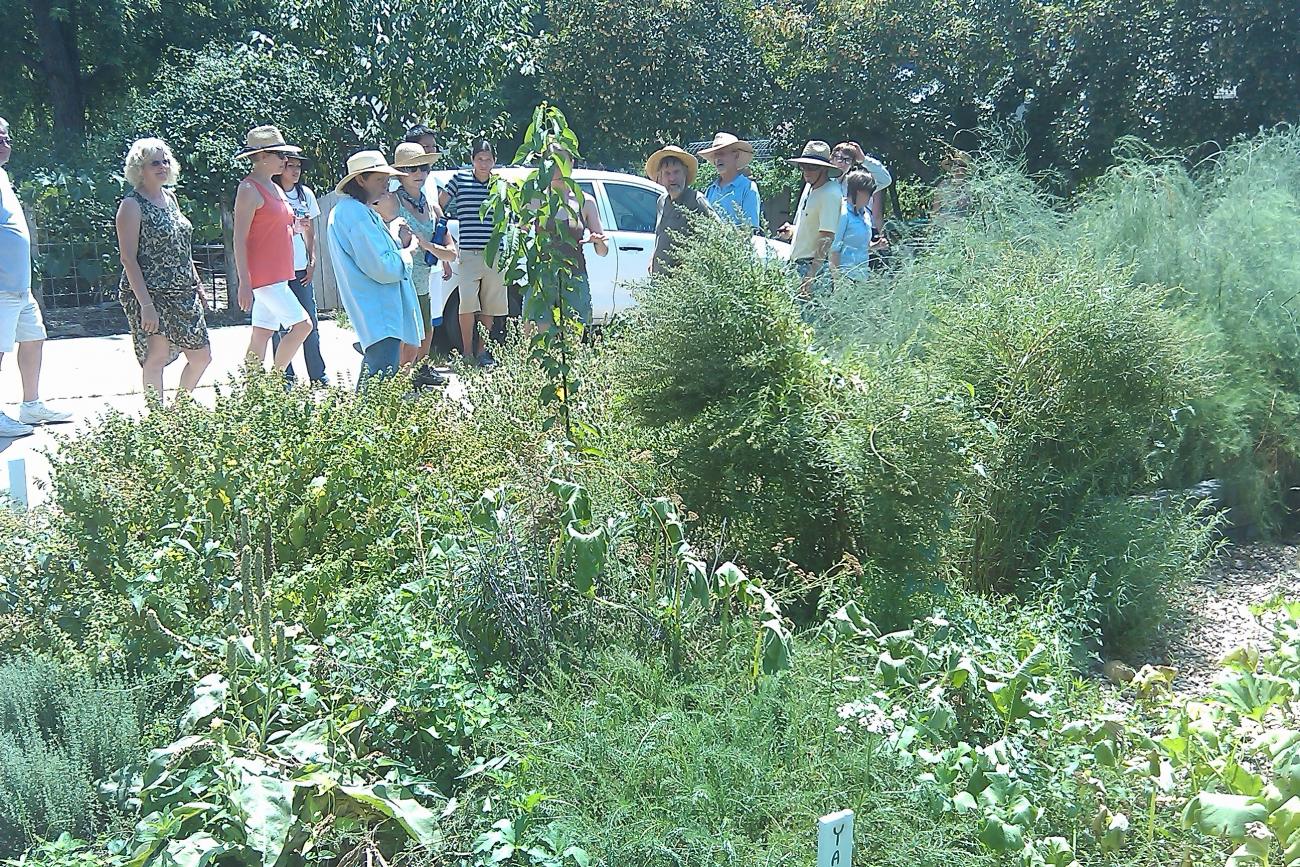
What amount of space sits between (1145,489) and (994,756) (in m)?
2.50

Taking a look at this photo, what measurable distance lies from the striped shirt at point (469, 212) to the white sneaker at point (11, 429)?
2964 millimetres

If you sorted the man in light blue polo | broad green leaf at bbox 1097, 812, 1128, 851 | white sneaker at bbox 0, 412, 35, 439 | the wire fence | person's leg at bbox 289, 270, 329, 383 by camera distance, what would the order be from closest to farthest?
broad green leaf at bbox 1097, 812, 1128, 851 < white sneaker at bbox 0, 412, 35, 439 < person's leg at bbox 289, 270, 329, 383 < the man in light blue polo < the wire fence

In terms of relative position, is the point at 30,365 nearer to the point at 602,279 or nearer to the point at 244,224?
the point at 244,224

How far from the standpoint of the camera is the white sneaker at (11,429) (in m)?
6.67

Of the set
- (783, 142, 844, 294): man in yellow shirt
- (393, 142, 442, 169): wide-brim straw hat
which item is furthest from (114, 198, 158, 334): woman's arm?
(783, 142, 844, 294): man in yellow shirt

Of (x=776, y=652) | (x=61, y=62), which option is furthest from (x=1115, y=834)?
(x=61, y=62)

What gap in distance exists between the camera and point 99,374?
9.23m

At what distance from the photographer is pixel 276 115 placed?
45.0ft

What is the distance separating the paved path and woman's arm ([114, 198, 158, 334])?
0.48 m

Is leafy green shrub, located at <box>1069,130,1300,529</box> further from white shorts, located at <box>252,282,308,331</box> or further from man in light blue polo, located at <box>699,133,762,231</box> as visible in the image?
white shorts, located at <box>252,282,308,331</box>

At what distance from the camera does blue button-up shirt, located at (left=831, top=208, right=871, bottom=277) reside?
7.57 metres

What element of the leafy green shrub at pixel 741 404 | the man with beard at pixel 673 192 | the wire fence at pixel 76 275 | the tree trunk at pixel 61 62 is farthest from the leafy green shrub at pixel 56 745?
the tree trunk at pixel 61 62

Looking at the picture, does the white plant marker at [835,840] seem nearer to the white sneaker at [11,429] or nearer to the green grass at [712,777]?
the green grass at [712,777]

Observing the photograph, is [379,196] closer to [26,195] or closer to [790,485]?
[790,485]
